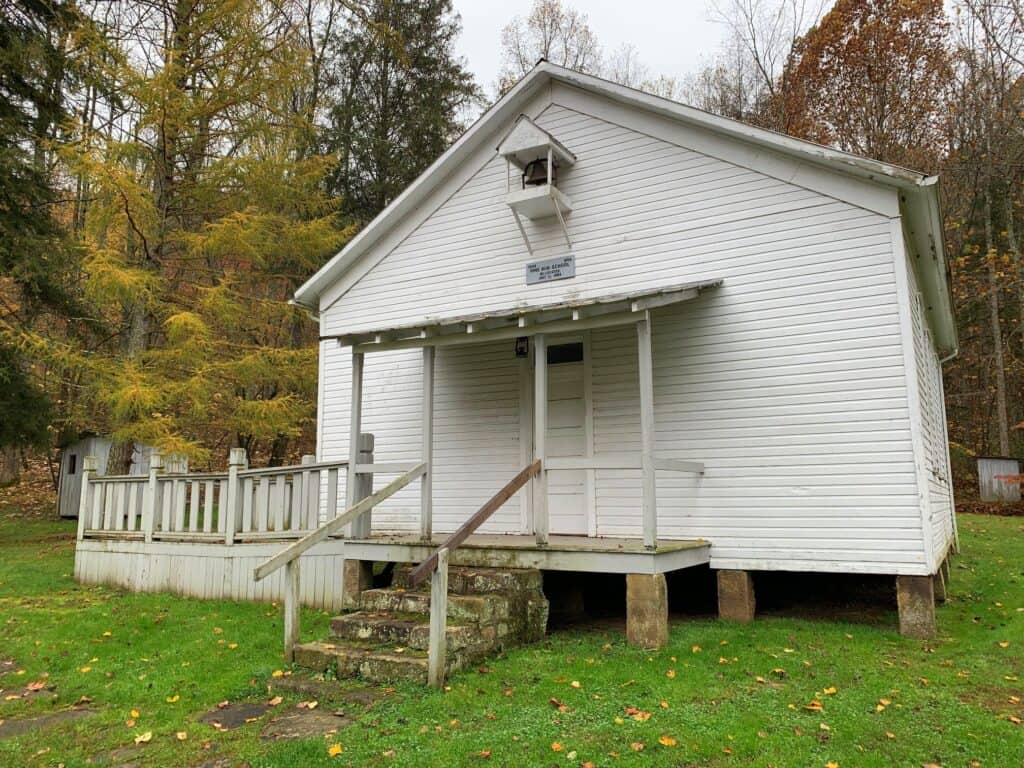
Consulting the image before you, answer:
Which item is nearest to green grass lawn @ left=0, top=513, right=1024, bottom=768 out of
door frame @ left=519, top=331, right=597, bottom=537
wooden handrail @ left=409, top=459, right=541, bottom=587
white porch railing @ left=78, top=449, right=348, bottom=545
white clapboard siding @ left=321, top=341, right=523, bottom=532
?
wooden handrail @ left=409, top=459, right=541, bottom=587

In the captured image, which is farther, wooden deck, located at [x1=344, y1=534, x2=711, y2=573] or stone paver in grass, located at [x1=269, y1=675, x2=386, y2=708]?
wooden deck, located at [x1=344, y1=534, x2=711, y2=573]

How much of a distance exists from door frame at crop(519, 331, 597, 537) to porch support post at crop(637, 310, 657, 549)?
1.64 metres

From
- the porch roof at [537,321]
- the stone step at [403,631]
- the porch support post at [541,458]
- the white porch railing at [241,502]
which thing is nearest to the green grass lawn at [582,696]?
the stone step at [403,631]

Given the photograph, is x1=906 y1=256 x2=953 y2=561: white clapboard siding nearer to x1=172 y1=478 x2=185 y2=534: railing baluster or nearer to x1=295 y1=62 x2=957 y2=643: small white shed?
x1=295 y1=62 x2=957 y2=643: small white shed

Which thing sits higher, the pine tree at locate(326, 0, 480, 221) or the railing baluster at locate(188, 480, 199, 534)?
the pine tree at locate(326, 0, 480, 221)

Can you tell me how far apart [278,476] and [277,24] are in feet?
36.7

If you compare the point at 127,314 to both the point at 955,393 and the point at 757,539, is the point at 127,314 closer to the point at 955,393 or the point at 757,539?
the point at 757,539

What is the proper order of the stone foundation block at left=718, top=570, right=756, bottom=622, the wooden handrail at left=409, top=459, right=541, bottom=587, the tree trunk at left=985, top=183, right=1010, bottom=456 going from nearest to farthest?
1. the wooden handrail at left=409, top=459, right=541, bottom=587
2. the stone foundation block at left=718, top=570, right=756, bottom=622
3. the tree trunk at left=985, top=183, right=1010, bottom=456

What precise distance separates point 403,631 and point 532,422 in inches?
145

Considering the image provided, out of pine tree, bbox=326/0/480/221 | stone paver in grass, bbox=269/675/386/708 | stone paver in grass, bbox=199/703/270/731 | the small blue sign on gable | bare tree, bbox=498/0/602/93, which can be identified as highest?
bare tree, bbox=498/0/602/93

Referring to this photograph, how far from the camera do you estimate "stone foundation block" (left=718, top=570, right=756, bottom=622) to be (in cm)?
736

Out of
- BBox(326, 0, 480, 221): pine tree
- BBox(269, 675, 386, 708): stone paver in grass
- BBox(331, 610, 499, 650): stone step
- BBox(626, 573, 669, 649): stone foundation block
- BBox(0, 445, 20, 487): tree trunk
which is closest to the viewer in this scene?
BBox(269, 675, 386, 708): stone paver in grass

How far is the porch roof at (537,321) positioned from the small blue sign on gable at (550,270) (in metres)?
1.44

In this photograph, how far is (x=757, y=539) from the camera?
7406 millimetres
